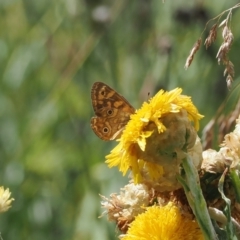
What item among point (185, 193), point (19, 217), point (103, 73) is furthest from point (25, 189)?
point (185, 193)

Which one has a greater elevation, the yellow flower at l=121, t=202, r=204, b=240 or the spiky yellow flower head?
the spiky yellow flower head

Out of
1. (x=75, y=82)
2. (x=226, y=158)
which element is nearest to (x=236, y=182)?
(x=226, y=158)

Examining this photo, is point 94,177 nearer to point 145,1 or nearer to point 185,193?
point 145,1

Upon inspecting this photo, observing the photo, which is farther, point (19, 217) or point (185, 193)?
point (19, 217)

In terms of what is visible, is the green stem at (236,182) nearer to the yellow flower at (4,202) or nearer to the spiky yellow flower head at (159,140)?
the spiky yellow flower head at (159,140)

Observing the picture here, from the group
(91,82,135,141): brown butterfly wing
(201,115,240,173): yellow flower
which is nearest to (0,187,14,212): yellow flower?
(91,82,135,141): brown butterfly wing

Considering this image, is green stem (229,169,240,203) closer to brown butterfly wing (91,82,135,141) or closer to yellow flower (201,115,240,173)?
yellow flower (201,115,240,173)
